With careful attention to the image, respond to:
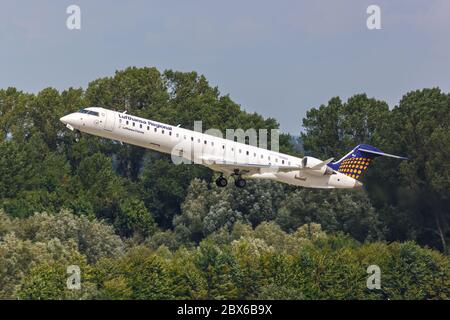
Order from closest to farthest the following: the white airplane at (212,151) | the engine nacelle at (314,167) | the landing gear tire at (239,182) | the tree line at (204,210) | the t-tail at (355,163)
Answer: the white airplane at (212,151), the landing gear tire at (239,182), the engine nacelle at (314,167), the t-tail at (355,163), the tree line at (204,210)

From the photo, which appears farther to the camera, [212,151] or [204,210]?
[204,210]

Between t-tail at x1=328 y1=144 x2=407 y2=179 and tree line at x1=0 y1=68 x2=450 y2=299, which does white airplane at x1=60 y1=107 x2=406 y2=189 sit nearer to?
t-tail at x1=328 y1=144 x2=407 y2=179

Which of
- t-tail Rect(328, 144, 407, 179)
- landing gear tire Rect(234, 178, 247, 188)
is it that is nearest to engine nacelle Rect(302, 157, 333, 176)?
t-tail Rect(328, 144, 407, 179)

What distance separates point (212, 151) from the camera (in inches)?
3162

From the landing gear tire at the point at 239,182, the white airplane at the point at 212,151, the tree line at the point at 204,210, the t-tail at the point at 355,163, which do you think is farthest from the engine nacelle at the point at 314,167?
the tree line at the point at 204,210

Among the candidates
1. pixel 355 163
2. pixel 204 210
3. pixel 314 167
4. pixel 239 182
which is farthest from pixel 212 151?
pixel 204 210

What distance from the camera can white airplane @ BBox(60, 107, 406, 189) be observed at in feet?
254

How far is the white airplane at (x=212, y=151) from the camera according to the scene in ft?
254

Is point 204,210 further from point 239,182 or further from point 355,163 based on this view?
point 239,182

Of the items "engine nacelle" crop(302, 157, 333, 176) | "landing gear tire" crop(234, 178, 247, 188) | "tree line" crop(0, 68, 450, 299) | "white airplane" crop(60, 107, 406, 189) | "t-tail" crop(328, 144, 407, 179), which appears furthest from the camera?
"tree line" crop(0, 68, 450, 299)

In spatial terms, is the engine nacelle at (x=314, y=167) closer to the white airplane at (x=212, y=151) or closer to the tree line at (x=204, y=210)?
the white airplane at (x=212, y=151)

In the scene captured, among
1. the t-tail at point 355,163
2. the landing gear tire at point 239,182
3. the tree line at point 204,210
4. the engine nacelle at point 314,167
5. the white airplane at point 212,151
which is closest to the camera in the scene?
the white airplane at point 212,151

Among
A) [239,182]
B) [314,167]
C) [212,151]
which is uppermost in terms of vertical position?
[212,151]
